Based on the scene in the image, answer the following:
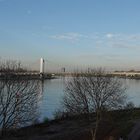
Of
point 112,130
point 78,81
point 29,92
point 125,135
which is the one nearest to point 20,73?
point 29,92

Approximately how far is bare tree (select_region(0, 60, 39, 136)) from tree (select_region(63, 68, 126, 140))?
4818mm

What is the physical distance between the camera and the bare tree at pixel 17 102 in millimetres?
23250

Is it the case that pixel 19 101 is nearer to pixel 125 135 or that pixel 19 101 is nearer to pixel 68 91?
pixel 68 91

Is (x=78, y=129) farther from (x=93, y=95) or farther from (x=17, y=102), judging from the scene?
(x=93, y=95)

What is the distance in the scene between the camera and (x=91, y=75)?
31.1 meters

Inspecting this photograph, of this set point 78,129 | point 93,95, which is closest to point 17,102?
point 78,129

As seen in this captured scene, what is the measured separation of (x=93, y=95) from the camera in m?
28.5

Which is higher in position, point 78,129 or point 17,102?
point 17,102

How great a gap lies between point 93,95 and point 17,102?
716 centimetres

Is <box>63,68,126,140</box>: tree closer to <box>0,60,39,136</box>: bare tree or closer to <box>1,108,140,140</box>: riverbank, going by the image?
<box>1,108,140,140</box>: riverbank

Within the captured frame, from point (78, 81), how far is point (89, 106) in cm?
227

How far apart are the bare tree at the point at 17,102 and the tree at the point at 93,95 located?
4.82m

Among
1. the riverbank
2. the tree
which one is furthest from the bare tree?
the tree

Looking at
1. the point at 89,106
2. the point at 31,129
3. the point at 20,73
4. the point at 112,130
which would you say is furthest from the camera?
the point at 89,106
